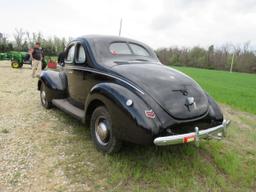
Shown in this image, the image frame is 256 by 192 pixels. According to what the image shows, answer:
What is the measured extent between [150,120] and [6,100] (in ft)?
17.0

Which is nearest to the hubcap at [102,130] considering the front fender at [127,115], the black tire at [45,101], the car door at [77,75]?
the front fender at [127,115]

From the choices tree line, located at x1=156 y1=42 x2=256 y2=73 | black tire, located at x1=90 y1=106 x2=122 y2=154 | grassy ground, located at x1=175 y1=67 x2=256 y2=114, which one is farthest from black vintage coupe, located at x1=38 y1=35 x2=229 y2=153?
tree line, located at x1=156 y1=42 x2=256 y2=73

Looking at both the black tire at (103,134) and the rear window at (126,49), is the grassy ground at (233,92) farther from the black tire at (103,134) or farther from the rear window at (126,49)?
the black tire at (103,134)

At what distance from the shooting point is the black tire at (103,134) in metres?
3.18

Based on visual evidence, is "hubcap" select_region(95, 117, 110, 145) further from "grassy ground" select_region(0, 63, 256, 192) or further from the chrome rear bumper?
the chrome rear bumper

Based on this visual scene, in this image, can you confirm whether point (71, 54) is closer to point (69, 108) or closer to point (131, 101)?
point (69, 108)

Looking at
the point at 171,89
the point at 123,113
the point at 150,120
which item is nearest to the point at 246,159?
the point at 171,89

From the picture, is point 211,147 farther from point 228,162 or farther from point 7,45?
point 7,45

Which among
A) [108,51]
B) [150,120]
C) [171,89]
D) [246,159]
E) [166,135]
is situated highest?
[108,51]

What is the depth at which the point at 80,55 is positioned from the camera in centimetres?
436

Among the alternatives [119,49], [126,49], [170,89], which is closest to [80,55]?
[119,49]

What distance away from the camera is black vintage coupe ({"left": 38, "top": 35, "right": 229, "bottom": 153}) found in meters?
2.76

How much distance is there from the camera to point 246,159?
366cm

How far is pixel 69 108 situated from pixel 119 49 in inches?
59.3
